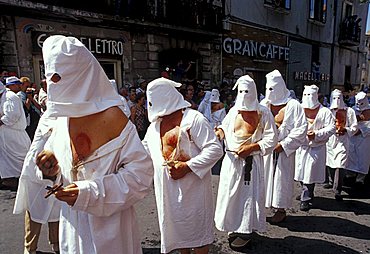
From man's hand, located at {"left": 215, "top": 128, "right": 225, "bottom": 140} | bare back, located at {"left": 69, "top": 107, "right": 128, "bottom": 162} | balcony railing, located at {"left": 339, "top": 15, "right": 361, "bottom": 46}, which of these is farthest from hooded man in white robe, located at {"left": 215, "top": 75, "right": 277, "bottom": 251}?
balcony railing, located at {"left": 339, "top": 15, "right": 361, "bottom": 46}

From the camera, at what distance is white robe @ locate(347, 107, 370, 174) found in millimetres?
5992

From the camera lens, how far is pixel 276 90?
4.50 metres

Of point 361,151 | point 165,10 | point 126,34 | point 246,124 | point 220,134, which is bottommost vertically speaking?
point 361,151

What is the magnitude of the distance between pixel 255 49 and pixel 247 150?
537 inches

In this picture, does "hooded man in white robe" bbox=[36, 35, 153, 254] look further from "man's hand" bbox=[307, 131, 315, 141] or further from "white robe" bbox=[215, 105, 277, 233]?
"man's hand" bbox=[307, 131, 315, 141]

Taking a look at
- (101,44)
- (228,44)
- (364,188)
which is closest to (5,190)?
(101,44)

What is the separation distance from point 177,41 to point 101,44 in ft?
11.5

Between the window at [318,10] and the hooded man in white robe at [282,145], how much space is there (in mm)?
17968

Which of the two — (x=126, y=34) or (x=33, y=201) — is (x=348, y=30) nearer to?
(x=126, y=34)

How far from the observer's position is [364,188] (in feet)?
20.2

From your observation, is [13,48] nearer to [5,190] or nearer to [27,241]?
[5,190]

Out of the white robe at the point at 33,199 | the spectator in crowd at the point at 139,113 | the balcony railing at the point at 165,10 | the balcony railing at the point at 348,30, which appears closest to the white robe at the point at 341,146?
the spectator in crowd at the point at 139,113

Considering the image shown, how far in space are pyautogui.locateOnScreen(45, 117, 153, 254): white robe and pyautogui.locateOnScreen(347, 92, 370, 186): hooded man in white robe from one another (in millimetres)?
5357

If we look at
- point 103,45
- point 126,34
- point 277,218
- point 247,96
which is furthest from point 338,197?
point 126,34
